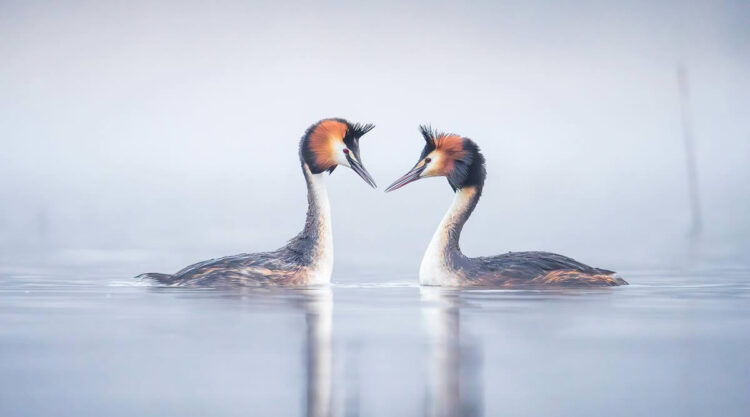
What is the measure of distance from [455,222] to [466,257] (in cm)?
39

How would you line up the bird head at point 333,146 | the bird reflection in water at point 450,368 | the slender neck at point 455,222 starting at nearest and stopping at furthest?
the bird reflection in water at point 450,368
the slender neck at point 455,222
the bird head at point 333,146

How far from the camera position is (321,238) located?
1134cm

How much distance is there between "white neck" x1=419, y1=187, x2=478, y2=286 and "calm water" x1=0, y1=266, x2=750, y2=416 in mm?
546

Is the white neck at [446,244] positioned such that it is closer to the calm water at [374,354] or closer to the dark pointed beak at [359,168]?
the calm water at [374,354]

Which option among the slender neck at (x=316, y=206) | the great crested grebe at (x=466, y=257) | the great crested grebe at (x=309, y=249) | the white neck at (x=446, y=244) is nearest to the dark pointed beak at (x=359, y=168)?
the great crested grebe at (x=309, y=249)

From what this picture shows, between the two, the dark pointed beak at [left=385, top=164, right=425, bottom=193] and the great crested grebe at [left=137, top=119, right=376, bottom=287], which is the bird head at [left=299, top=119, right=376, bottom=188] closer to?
the great crested grebe at [left=137, top=119, right=376, bottom=287]

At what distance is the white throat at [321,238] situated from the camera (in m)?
11.2

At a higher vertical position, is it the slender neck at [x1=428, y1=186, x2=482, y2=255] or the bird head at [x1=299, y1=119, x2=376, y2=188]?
the bird head at [x1=299, y1=119, x2=376, y2=188]

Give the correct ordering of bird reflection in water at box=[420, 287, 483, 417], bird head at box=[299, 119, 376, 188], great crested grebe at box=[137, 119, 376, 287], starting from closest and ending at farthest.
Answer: bird reflection in water at box=[420, 287, 483, 417]
great crested grebe at box=[137, 119, 376, 287]
bird head at box=[299, 119, 376, 188]

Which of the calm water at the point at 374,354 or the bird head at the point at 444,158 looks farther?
the bird head at the point at 444,158

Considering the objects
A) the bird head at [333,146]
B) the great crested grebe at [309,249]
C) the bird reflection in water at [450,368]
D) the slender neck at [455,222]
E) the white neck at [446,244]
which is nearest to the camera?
the bird reflection in water at [450,368]

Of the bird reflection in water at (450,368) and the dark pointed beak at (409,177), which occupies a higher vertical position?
the dark pointed beak at (409,177)

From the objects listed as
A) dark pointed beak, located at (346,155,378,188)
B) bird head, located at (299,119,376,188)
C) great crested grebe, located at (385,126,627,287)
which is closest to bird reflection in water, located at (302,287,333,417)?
great crested grebe, located at (385,126,627,287)

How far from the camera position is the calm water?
5430 millimetres
